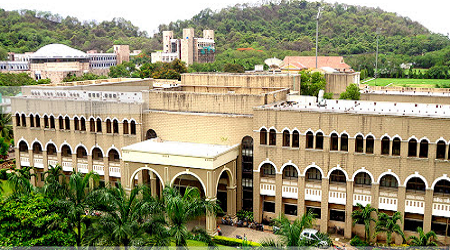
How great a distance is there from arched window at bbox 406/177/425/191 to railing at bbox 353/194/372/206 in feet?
6.90

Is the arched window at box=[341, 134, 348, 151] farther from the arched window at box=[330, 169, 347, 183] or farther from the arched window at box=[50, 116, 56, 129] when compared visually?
the arched window at box=[50, 116, 56, 129]

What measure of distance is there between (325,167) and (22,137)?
22.6 m

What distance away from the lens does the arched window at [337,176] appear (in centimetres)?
2637

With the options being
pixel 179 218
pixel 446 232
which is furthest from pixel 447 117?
pixel 179 218

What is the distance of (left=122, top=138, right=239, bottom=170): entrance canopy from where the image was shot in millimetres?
26016

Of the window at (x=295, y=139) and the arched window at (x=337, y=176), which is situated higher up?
the window at (x=295, y=139)

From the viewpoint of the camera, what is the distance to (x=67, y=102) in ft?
109

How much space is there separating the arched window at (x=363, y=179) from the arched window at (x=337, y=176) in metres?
0.70

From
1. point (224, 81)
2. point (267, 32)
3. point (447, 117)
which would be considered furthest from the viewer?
point (267, 32)

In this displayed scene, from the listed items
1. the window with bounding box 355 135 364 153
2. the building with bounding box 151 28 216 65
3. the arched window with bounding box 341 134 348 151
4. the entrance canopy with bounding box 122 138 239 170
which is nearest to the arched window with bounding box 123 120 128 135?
the entrance canopy with bounding box 122 138 239 170

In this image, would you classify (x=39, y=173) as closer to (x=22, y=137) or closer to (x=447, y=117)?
(x=22, y=137)

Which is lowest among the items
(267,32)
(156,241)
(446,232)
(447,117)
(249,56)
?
(446,232)

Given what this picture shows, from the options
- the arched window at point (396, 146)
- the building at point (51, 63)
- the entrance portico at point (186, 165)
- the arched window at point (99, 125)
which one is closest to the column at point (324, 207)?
the arched window at point (396, 146)

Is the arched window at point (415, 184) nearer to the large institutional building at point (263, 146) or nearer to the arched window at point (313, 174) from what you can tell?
the large institutional building at point (263, 146)
